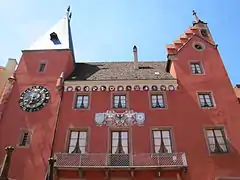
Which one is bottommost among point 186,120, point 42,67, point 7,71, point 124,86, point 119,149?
point 119,149

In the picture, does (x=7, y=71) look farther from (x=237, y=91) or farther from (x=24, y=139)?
(x=237, y=91)

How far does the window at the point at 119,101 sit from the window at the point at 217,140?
647cm

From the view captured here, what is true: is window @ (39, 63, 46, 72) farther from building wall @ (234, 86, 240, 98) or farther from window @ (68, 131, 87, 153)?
building wall @ (234, 86, 240, 98)

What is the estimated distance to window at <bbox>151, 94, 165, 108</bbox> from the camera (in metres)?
19.9

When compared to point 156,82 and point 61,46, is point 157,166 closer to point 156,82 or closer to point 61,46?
point 156,82

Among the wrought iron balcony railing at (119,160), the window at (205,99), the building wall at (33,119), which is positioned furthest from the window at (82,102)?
the window at (205,99)

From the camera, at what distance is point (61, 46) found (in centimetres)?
2494

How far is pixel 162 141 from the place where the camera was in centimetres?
1795

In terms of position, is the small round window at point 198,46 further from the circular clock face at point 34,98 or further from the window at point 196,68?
the circular clock face at point 34,98

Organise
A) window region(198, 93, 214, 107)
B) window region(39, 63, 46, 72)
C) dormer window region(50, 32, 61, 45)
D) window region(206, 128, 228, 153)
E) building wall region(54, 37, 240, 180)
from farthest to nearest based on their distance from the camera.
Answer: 1. dormer window region(50, 32, 61, 45)
2. window region(39, 63, 46, 72)
3. window region(198, 93, 214, 107)
4. window region(206, 128, 228, 153)
5. building wall region(54, 37, 240, 180)

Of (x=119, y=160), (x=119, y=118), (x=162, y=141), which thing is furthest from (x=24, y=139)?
(x=162, y=141)

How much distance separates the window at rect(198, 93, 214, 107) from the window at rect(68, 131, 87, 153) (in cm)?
911

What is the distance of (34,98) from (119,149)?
7956 millimetres

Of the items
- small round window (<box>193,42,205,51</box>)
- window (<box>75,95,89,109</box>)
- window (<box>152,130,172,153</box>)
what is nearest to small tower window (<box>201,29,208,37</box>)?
small round window (<box>193,42,205,51</box>)
